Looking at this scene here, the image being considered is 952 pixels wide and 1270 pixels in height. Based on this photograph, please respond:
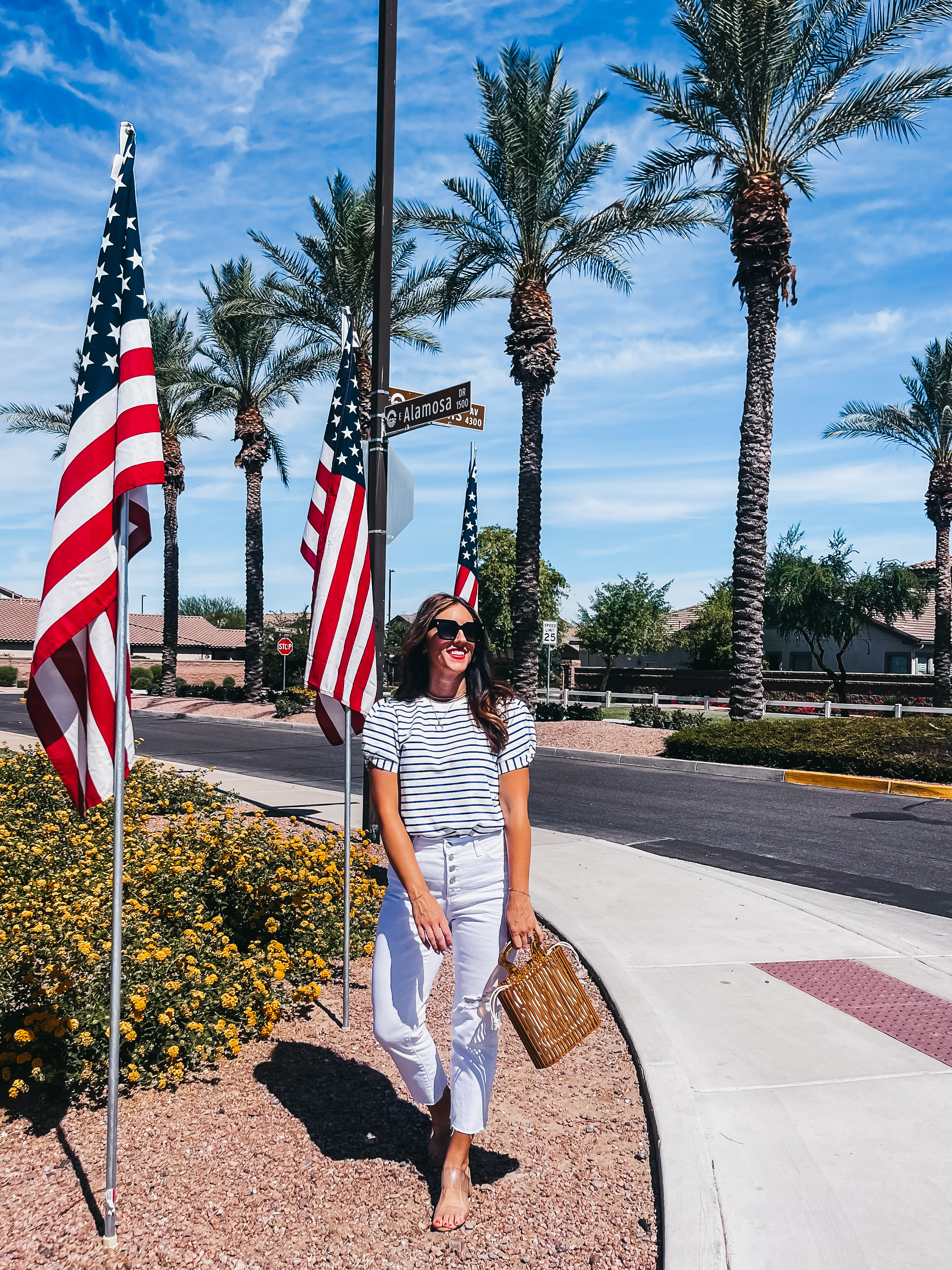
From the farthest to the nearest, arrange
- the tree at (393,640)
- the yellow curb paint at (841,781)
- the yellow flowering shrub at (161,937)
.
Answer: the tree at (393,640), the yellow curb paint at (841,781), the yellow flowering shrub at (161,937)

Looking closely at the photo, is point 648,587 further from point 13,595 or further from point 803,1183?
point 13,595

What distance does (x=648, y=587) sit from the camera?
52.0 metres

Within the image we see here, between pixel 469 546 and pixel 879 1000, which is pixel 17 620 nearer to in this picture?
pixel 469 546

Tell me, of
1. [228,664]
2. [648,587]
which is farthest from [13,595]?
[648,587]

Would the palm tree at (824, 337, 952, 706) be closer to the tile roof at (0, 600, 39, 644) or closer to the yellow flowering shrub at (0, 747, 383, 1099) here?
the yellow flowering shrub at (0, 747, 383, 1099)

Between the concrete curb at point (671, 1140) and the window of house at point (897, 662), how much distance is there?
44.5 m

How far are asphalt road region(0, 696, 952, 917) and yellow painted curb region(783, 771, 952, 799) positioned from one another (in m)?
0.36

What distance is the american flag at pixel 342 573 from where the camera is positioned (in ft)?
16.9

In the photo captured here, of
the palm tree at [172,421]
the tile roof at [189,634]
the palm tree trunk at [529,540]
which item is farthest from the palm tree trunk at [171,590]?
the tile roof at [189,634]

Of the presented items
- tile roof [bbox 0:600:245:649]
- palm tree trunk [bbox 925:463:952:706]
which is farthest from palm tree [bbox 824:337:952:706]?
tile roof [bbox 0:600:245:649]

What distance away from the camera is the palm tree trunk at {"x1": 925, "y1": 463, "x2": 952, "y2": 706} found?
32.8 meters

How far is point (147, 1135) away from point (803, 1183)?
7.76 feet

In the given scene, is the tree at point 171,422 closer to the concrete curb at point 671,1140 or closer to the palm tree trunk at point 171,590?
the palm tree trunk at point 171,590

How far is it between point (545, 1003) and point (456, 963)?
322mm
